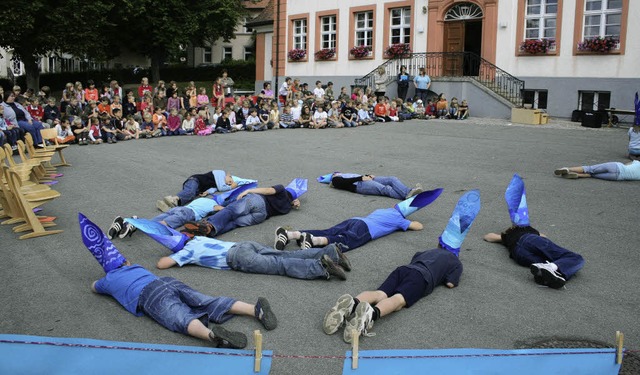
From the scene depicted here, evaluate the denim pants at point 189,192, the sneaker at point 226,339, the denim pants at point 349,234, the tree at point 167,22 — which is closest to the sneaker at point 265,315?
the sneaker at point 226,339

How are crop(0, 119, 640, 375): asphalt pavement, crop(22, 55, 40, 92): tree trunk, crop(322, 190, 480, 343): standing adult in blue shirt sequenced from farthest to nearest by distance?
crop(22, 55, 40, 92): tree trunk
crop(0, 119, 640, 375): asphalt pavement
crop(322, 190, 480, 343): standing adult in blue shirt

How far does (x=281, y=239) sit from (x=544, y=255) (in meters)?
2.99

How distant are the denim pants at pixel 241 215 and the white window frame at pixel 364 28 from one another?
76.5 ft

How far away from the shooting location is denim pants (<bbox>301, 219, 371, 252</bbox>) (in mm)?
7855

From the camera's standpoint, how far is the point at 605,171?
12.1m

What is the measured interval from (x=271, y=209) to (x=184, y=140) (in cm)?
1073

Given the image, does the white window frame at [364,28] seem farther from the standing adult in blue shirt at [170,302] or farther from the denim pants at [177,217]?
the standing adult in blue shirt at [170,302]

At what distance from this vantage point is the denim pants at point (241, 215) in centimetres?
860

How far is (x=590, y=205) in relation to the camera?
33.4ft

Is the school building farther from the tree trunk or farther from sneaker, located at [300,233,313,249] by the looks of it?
sneaker, located at [300,233,313,249]

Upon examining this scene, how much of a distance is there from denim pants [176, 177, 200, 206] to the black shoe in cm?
411

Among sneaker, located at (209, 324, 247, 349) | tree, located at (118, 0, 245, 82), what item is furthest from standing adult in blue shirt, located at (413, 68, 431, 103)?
sneaker, located at (209, 324, 247, 349)

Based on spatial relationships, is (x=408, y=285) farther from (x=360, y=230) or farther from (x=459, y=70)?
(x=459, y=70)

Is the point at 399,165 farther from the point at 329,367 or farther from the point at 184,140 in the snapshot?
the point at 329,367
